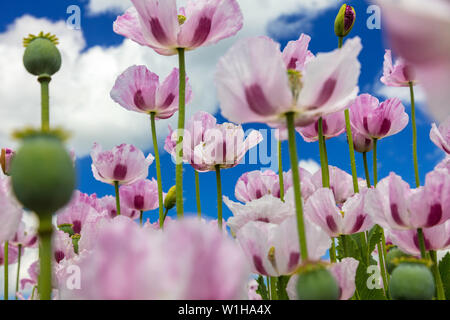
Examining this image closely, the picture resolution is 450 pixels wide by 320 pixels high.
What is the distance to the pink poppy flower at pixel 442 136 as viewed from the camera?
1.74 meters

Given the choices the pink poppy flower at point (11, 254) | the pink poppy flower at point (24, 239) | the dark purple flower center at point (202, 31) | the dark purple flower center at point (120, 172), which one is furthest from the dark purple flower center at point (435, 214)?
the pink poppy flower at point (11, 254)

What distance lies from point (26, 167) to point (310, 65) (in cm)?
47

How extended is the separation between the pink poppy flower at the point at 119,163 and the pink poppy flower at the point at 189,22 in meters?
0.94

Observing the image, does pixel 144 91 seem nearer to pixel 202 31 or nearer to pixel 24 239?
pixel 202 31

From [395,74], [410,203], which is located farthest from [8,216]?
[395,74]

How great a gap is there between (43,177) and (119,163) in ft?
5.11

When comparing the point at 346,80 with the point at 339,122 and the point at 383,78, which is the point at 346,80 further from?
the point at 383,78

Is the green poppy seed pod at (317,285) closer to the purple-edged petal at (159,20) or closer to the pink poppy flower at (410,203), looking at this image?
the pink poppy flower at (410,203)

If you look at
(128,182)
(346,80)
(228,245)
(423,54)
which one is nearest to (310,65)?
(346,80)

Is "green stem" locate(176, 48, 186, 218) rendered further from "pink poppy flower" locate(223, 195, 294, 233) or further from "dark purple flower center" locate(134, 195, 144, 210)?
"dark purple flower center" locate(134, 195, 144, 210)

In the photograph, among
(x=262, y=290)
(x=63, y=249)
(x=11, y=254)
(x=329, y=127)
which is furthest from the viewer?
(x=11, y=254)

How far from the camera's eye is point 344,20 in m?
1.72

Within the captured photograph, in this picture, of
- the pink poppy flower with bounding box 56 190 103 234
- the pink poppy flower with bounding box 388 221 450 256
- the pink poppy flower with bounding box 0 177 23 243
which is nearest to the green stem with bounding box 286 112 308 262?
the pink poppy flower with bounding box 0 177 23 243

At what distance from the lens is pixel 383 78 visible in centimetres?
229
